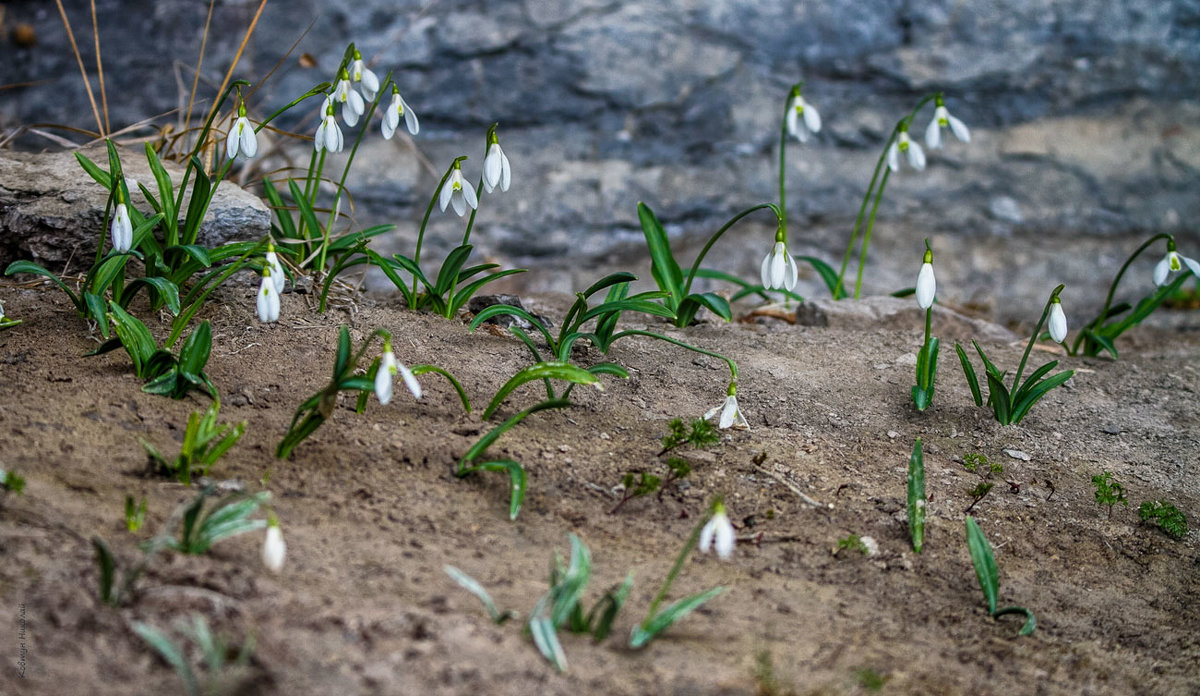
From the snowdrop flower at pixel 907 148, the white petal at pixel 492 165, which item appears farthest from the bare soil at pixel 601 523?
the snowdrop flower at pixel 907 148

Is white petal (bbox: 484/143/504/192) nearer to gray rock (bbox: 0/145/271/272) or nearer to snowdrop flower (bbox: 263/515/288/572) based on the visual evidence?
gray rock (bbox: 0/145/271/272)

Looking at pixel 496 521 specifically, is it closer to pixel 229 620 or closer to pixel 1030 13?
pixel 229 620

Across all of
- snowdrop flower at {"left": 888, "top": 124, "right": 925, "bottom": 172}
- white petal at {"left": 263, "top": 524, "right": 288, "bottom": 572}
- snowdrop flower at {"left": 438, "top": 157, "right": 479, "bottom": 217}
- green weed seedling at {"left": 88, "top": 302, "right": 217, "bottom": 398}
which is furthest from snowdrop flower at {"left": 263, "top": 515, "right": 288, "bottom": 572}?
snowdrop flower at {"left": 888, "top": 124, "right": 925, "bottom": 172}

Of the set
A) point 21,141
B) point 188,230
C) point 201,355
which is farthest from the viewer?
point 21,141

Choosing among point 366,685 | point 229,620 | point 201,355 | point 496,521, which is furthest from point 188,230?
point 366,685

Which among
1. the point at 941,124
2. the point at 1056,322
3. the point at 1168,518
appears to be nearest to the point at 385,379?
the point at 1056,322

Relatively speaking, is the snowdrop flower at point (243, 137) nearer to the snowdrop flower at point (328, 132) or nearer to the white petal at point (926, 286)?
the snowdrop flower at point (328, 132)

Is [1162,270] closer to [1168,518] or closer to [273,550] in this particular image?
[1168,518]
